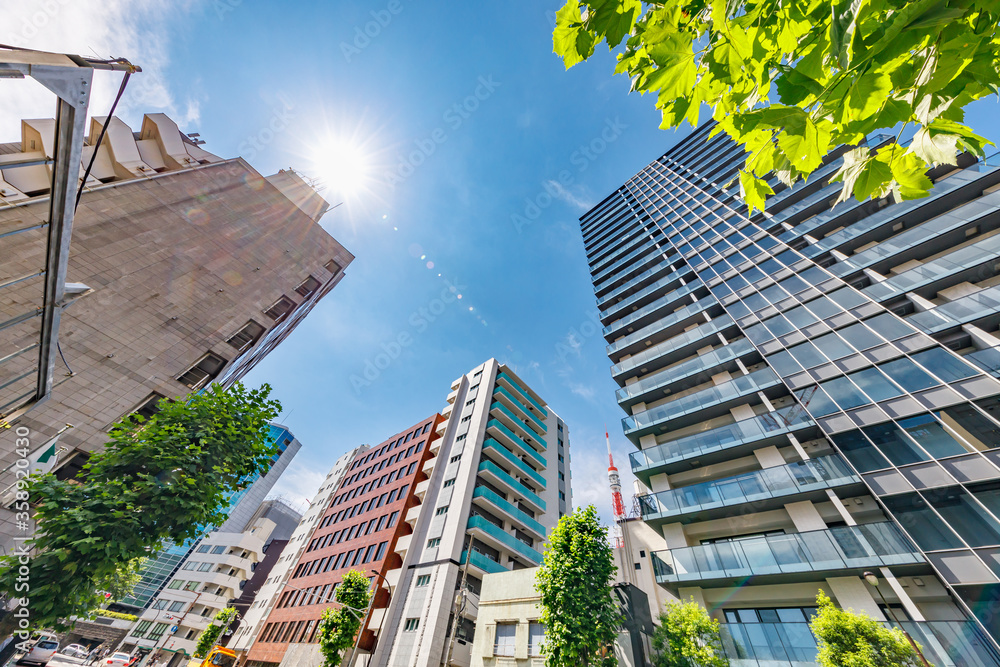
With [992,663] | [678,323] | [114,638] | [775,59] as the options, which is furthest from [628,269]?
[114,638]

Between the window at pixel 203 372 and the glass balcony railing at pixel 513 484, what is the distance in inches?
832

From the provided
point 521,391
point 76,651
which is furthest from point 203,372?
point 76,651

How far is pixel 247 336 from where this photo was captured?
17.2 m

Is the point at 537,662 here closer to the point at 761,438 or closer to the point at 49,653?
Result: the point at 761,438

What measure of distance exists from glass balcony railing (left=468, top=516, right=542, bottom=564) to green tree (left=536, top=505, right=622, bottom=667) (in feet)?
45.2

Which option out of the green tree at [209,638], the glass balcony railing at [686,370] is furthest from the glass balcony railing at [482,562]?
the green tree at [209,638]

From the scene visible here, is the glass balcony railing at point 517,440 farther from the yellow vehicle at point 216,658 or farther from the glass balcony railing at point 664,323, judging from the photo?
the yellow vehicle at point 216,658

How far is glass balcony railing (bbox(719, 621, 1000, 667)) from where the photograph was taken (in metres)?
9.41

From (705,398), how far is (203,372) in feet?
79.5

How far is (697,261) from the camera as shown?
90.5 feet

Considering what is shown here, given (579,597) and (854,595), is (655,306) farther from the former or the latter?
(579,597)

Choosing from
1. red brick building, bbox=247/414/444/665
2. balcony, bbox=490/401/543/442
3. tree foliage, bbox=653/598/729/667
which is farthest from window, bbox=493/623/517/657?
balcony, bbox=490/401/543/442

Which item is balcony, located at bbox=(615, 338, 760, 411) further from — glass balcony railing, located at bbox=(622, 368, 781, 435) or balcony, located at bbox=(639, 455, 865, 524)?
balcony, located at bbox=(639, 455, 865, 524)

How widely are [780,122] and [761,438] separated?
1857cm
